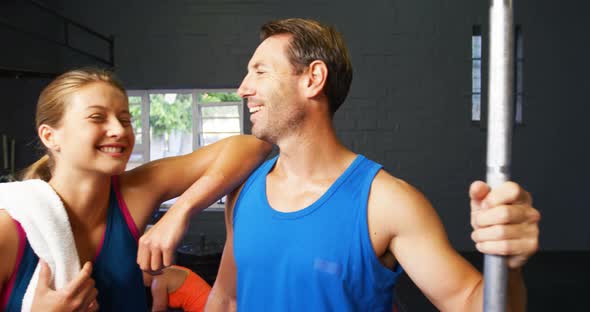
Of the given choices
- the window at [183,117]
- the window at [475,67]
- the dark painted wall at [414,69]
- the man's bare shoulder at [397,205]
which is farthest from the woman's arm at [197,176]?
the window at [475,67]

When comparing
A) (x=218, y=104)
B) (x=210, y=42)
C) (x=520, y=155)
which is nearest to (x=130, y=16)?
(x=210, y=42)

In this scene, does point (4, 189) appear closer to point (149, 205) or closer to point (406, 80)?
point (149, 205)

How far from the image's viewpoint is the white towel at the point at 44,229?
3.14ft

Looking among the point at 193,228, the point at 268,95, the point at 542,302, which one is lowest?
the point at 542,302

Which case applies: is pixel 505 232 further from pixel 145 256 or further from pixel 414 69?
pixel 414 69

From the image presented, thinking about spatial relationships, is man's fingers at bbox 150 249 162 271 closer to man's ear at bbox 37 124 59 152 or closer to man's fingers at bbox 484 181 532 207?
man's ear at bbox 37 124 59 152

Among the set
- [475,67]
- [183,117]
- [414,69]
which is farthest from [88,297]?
[475,67]

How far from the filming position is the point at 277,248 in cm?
102

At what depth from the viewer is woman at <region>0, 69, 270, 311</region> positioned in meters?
0.95

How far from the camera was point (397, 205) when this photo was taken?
37.7 inches

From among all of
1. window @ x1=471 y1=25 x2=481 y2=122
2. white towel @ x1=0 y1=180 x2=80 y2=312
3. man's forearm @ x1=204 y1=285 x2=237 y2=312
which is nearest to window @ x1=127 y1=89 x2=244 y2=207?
window @ x1=471 y1=25 x2=481 y2=122

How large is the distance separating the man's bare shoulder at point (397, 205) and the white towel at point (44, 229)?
620 mm

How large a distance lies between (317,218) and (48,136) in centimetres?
62

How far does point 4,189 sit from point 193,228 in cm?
372
